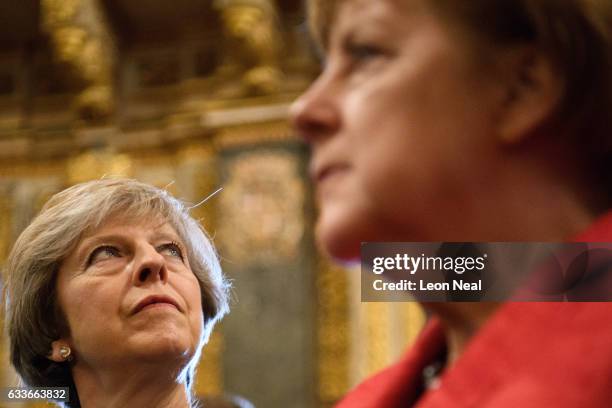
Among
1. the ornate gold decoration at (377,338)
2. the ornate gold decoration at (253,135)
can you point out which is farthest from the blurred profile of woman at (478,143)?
the ornate gold decoration at (253,135)

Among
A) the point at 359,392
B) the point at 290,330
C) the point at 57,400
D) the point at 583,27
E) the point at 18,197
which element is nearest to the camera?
the point at 583,27

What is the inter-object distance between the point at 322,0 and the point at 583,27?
15 cm

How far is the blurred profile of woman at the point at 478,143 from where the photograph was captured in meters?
0.44

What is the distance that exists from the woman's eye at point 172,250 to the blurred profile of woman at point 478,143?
2.01 ft

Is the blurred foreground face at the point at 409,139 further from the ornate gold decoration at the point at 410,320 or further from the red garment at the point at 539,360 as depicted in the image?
the ornate gold decoration at the point at 410,320

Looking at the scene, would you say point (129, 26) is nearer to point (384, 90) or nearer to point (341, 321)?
point (341, 321)

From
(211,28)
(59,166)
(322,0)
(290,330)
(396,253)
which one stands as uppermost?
(322,0)

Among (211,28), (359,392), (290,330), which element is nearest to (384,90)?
(359,392)

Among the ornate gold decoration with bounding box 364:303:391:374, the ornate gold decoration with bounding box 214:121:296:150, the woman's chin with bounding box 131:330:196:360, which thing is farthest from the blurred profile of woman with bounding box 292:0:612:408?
the ornate gold decoration with bounding box 214:121:296:150

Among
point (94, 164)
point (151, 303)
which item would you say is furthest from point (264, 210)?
point (151, 303)

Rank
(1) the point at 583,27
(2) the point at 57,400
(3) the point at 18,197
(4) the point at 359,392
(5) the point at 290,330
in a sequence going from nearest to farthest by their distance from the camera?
1. (1) the point at 583,27
2. (4) the point at 359,392
3. (2) the point at 57,400
4. (5) the point at 290,330
5. (3) the point at 18,197

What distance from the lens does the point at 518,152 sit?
466 millimetres

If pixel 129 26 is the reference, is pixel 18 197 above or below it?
below

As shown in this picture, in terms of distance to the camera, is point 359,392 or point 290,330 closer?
point 359,392
